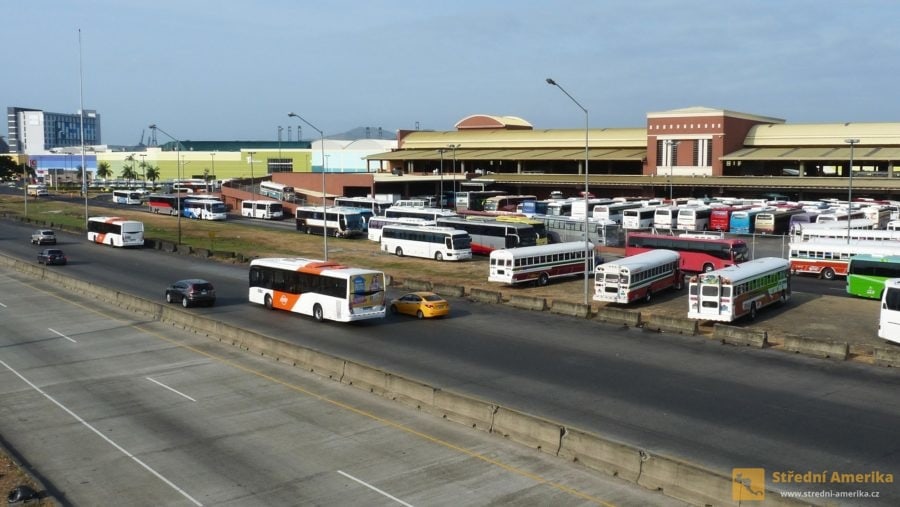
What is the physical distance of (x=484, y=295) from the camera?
150 feet

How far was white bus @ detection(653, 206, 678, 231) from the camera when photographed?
264 feet

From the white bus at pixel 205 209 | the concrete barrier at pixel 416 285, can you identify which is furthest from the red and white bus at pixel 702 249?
the white bus at pixel 205 209

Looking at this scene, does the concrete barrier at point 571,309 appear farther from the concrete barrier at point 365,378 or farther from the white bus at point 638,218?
the white bus at point 638,218

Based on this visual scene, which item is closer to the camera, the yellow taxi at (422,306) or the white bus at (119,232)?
the yellow taxi at (422,306)

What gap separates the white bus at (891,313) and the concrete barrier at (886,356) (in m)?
2.86

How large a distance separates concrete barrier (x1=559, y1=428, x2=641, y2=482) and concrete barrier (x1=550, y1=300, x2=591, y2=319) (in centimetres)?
2042

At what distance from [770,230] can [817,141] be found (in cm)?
3827

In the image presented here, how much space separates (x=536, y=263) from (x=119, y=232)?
1669 inches

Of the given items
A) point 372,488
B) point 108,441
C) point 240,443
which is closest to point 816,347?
point 372,488

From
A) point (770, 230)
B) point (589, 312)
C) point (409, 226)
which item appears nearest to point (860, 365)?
point (589, 312)

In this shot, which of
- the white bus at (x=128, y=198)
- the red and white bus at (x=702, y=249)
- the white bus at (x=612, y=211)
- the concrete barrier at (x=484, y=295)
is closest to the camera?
the concrete barrier at (x=484, y=295)

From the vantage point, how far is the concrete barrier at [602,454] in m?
19.0

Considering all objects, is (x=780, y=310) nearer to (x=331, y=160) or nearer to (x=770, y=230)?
(x=770, y=230)

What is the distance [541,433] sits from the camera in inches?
837
